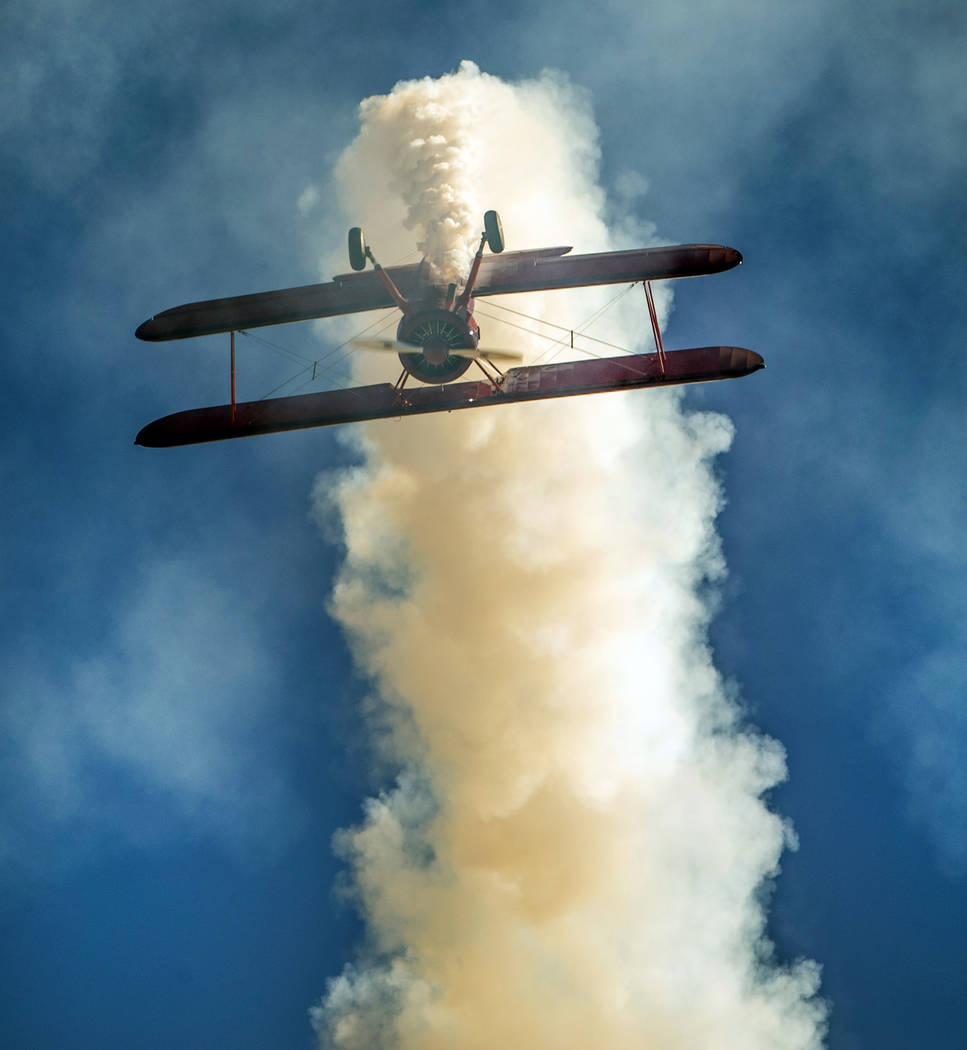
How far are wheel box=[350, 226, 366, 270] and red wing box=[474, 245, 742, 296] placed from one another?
16.4ft

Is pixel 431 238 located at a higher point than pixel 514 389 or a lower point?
higher

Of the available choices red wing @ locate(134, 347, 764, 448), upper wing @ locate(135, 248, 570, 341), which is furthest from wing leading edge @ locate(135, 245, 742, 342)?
red wing @ locate(134, 347, 764, 448)

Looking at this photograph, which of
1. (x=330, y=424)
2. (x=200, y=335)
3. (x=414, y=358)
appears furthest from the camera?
(x=200, y=335)

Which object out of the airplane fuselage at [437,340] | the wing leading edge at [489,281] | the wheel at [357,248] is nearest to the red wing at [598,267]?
the wing leading edge at [489,281]

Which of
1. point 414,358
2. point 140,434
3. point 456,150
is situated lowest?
point 140,434

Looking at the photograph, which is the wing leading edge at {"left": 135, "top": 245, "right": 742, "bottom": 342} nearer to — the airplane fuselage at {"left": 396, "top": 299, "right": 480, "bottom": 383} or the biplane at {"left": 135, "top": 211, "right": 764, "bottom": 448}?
the biplane at {"left": 135, "top": 211, "right": 764, "bottom": 448}

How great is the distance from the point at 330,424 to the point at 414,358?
14.4ft

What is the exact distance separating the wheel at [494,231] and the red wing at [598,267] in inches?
104

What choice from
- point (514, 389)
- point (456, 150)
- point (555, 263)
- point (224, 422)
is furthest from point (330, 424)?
point (456, 150)

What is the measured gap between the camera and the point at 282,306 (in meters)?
34.0

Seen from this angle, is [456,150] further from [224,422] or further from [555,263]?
[224,422]

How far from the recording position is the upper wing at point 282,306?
33.1m

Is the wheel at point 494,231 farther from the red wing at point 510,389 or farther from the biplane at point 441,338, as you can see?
the red wing at point 510,389

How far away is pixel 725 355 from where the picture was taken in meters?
31.4
